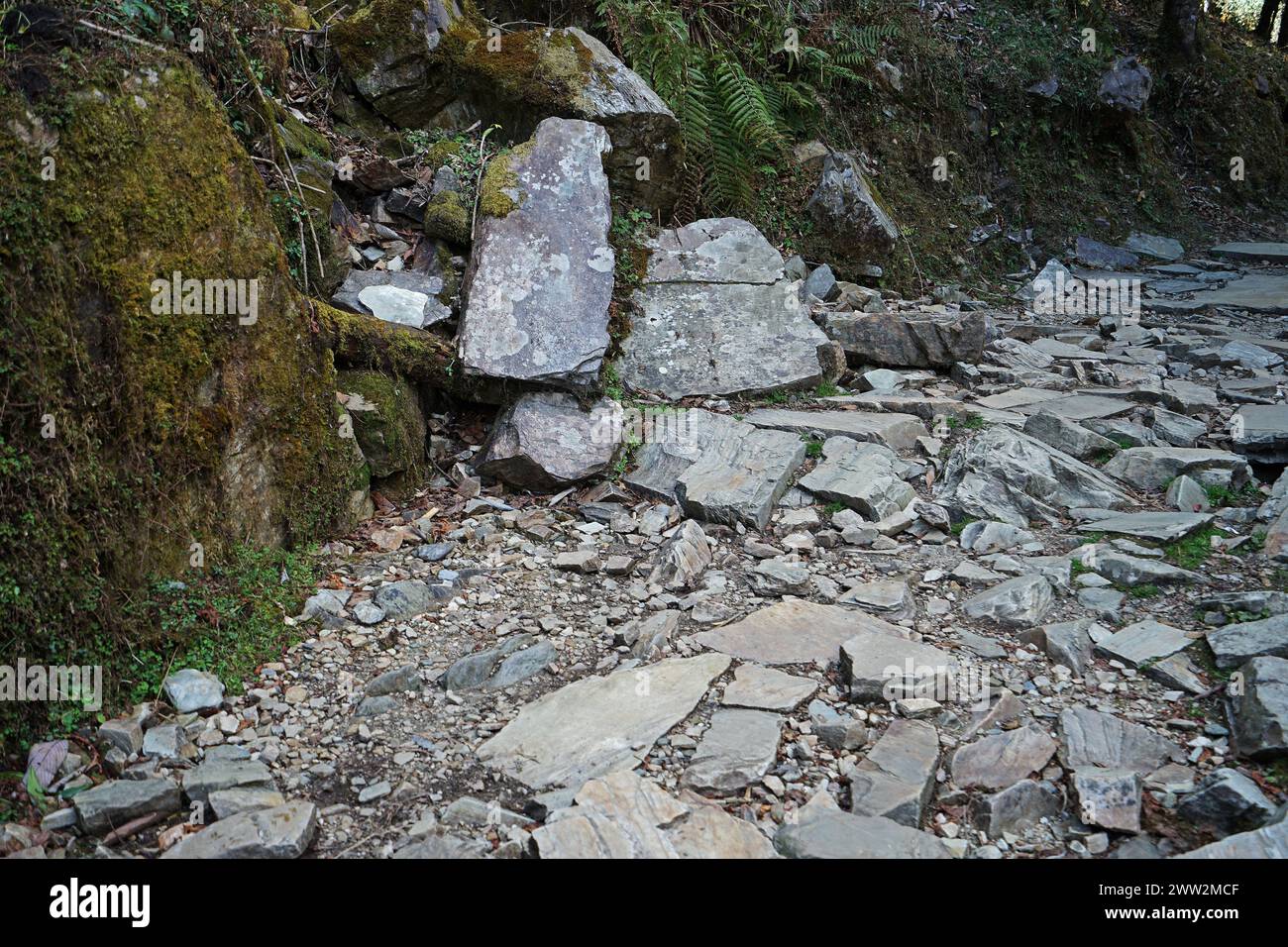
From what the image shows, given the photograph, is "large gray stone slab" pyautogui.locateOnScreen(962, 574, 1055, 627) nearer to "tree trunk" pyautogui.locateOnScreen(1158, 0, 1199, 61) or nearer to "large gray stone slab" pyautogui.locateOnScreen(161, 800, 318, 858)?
"large gray stone slab" pyautogui.locateOnScreen(161, 800, 318, 858)

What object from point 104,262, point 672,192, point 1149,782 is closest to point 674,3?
point 672,192

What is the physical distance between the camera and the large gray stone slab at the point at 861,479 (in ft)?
16.4

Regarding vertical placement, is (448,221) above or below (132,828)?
above

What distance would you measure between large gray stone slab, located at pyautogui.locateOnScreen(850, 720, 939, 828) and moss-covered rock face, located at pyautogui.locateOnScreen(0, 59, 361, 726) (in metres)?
2.77

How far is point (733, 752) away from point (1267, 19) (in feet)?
57.6

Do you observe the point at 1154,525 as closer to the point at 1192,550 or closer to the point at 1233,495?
the point at 1192,550

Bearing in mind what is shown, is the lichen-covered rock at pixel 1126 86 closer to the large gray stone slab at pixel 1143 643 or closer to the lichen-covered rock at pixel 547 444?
the lichen-covered rock at pixel 547 444

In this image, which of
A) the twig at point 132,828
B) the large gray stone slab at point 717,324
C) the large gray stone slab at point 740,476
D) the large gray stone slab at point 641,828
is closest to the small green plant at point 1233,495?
the large gray stone slab at point 740,476

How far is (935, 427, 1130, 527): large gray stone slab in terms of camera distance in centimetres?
500

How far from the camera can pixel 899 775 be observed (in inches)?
120

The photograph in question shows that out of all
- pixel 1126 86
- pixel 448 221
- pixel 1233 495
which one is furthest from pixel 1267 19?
pixel 448 221

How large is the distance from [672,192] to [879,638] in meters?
4.50

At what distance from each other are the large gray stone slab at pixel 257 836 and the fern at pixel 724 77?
579cm

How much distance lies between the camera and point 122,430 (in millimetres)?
3527
